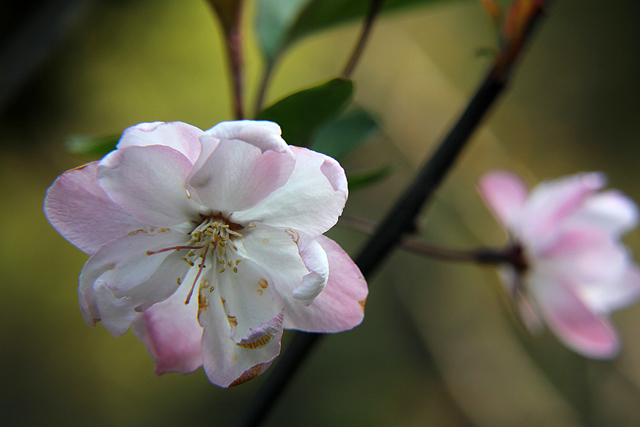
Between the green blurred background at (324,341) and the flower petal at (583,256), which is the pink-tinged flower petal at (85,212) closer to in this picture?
the flower petal at (583,256)

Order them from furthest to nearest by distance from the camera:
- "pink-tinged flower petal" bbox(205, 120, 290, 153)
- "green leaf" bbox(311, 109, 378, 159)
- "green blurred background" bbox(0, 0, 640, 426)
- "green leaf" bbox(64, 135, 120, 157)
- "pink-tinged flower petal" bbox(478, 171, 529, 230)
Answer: "green blurred background" bbox(0, 0, 640, 426) < "pink-tinged flower petal" bbox(478, 171, 529, 230) < "green leaf" bbox(311, 109, 378, 159) < "green leaf" bbox(64, 135, 120, 157) < "pink-tinged flower petal" bbox(205, 120, 290, 153)

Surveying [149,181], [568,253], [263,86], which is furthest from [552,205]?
[149,181]

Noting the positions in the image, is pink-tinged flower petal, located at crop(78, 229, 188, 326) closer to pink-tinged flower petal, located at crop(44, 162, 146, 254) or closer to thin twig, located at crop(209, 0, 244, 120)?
pink-tinged flower petal, located at crop(44, 162, 146, 254)

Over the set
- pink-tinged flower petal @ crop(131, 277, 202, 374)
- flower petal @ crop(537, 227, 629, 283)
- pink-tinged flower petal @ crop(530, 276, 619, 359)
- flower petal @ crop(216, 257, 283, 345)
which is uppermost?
flower petal @ crop(216, 257, 283, 345)

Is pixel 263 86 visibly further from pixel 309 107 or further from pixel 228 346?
pixel 228 346

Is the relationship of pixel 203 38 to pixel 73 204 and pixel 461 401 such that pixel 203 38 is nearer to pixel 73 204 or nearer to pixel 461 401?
pixel 461 401

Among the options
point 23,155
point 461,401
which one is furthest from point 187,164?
point 23,155

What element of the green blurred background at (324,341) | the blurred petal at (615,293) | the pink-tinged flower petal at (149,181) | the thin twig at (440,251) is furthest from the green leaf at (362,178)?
the green blurred background at (324,341)

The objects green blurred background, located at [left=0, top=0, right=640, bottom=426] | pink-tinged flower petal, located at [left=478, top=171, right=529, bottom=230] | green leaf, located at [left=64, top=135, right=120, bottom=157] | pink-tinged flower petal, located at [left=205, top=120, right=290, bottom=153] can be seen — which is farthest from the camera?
green blurred background, located at [left=0, top=0, right=640, bottom=426]

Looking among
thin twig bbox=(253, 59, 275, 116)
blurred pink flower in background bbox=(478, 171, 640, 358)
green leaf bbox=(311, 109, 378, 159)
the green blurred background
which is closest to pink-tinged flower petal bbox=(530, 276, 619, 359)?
blurred pink flower in background bbox=(478, 171, 640, 358)
